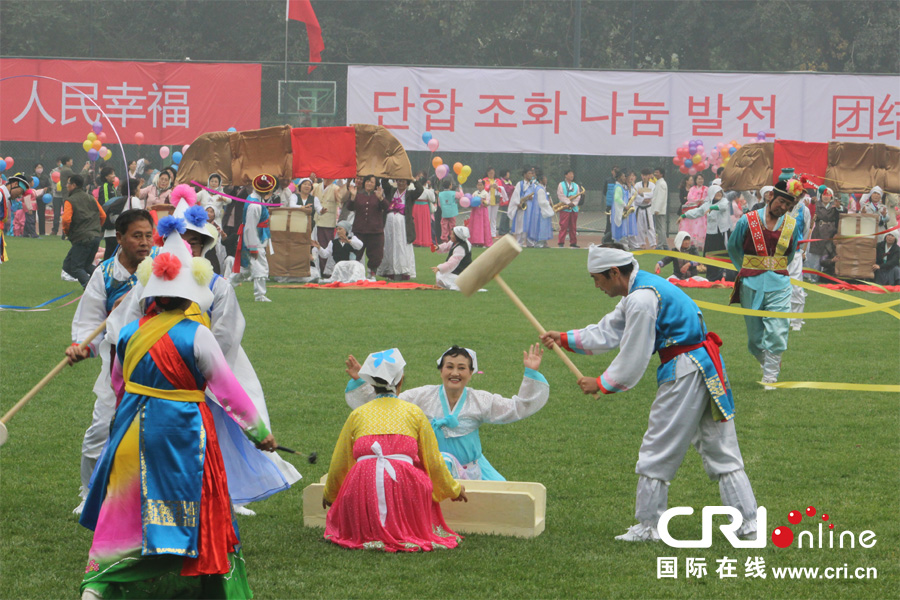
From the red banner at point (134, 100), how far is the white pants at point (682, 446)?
802 inches

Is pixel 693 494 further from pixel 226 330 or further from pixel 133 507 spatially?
pixel 133 507

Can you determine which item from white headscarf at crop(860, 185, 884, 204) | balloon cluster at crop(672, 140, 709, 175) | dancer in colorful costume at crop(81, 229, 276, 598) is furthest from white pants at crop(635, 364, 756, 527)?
balloon cluster at crop(672, 140, 709, 175)

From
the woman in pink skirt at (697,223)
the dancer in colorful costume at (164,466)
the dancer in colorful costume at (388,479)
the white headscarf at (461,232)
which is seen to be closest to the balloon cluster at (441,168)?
the woman in pink skirt at (697,223)

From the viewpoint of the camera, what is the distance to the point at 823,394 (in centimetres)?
923

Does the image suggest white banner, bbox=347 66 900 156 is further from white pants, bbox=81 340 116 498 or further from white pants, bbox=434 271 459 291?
white pants, bbox=81 340 116 498

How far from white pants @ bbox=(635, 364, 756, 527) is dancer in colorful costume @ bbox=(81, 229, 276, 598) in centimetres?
214

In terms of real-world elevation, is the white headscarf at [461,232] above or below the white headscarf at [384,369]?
above

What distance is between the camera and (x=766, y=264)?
30.1ft

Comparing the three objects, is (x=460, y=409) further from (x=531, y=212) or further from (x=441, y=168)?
(x=531, y=212)

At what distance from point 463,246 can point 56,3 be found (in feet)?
72.6

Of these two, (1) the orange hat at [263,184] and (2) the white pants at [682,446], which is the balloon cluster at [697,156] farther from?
(2) the white pants at [682,446]

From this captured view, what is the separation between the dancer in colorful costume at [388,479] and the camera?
16.7ft

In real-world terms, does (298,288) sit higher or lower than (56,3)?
lower

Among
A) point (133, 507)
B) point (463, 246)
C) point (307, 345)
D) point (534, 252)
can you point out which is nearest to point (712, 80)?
point (534, 252)
